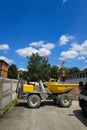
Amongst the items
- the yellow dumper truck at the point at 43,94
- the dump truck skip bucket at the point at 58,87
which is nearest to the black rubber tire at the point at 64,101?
the yellow dumper truck at the point at 43,94

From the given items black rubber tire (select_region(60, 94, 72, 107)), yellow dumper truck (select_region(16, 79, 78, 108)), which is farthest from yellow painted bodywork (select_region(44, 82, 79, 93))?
black rubber tire (select_region(60, 94, 72, 107))

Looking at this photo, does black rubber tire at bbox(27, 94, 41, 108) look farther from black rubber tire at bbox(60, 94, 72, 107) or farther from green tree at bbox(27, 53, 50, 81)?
green tree at bbox(27, 53, 50, 81)

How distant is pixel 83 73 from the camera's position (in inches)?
2830

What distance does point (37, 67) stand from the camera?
6862 cm

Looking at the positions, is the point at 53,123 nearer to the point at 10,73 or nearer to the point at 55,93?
the point at 55,93

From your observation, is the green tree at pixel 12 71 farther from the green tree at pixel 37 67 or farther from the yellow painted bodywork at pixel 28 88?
the yellow painted bodywork at pixel 28 88

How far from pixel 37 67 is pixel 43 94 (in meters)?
53.6

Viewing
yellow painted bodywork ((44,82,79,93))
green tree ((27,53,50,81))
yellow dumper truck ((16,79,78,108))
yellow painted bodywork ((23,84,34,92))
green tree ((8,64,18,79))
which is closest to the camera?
yellow dumper truck ((16,79,78,108))

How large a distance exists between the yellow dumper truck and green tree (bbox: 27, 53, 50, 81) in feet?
165

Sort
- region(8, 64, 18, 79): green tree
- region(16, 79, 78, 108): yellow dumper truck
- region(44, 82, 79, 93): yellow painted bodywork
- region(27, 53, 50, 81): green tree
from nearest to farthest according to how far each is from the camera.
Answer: region(16, 79, 78, 108): yellow dumper truck → region(44, 82, 79, 93): yellow painted bodywork → region(27, 53, 50, 81): green tree → region(8, 64, 18, 79): green tree

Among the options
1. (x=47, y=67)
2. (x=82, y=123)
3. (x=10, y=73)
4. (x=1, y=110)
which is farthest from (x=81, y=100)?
(x=10, y=73)

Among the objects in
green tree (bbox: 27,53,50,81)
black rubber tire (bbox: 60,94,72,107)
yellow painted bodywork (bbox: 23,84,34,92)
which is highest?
green tree (bbox: 27,53,50,81)

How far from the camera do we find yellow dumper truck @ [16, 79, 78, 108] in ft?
47.8

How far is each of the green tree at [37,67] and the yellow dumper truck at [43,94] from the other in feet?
165
